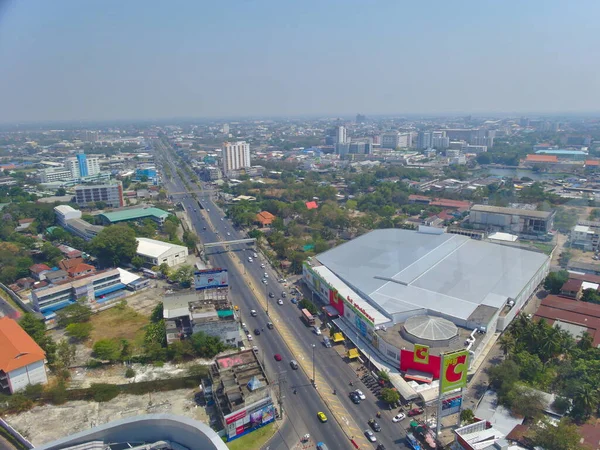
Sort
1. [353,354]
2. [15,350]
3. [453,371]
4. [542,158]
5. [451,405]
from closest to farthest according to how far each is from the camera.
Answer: [453,371], [451,405], [15,350], [353,354], [542,158]

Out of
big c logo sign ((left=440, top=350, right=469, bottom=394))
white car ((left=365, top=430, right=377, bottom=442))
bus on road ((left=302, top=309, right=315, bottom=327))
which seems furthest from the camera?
Result: bus on road ((left=302, top=309, right=315, bottom=327))

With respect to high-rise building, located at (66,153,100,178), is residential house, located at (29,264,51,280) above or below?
below

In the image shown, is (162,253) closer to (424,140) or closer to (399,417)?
(399,417)

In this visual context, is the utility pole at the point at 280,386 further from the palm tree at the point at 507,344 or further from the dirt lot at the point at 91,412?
the palm tree at the point at 507,344

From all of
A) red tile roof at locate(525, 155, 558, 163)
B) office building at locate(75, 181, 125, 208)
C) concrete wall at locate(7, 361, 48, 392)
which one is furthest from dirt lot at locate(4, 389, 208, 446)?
red tile roof at locate(525, 155, 558, 163)

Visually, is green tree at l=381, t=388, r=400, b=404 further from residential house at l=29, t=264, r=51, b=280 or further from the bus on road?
residential house at l=29, t=264, r=51, b=280

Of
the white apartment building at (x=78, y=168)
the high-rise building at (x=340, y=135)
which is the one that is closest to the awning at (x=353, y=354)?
the white apartment building at (x=78, y=168)

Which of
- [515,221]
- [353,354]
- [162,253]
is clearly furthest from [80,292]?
[515,221]
